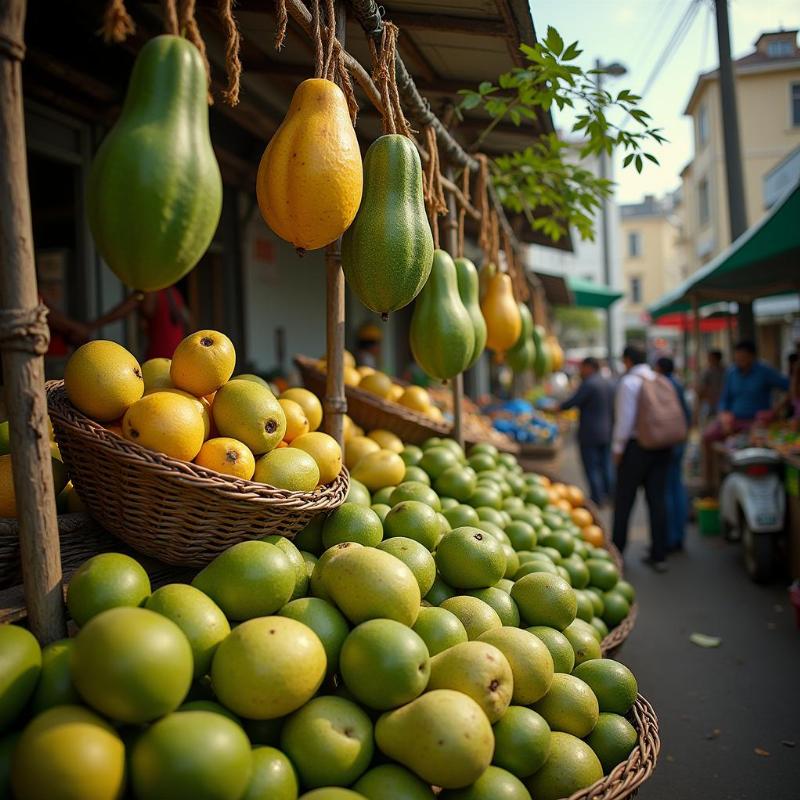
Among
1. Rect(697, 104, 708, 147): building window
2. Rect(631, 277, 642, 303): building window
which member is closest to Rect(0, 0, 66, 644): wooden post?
Rect(697, 104, 708, 147): building window

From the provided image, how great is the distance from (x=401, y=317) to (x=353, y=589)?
1019cm

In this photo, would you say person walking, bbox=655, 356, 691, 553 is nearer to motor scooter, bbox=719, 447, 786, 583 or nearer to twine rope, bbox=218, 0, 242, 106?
motor scooter, bbox=719, 447, 786, 583

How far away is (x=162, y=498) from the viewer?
1.63 meters

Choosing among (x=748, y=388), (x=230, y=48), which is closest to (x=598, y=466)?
(x=748, y=388)

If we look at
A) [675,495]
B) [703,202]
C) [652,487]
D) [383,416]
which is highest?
[703,202]

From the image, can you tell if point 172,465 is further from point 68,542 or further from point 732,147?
point 732,147

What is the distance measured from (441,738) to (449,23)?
9.49 feet

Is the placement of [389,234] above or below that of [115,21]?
below

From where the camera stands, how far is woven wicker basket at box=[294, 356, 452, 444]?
3596 mm

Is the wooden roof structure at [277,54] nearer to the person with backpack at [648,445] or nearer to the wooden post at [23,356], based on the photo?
the wooden post at [23,356]

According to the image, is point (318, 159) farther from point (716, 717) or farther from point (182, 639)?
point (716, 717)

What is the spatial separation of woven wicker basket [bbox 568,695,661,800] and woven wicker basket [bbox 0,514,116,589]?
1393 millimetres

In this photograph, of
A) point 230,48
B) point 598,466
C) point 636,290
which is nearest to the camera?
point 230,48

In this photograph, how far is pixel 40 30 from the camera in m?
4.02
